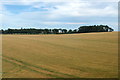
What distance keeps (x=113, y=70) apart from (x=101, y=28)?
92751 mm

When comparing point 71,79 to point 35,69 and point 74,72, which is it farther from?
point 35,69

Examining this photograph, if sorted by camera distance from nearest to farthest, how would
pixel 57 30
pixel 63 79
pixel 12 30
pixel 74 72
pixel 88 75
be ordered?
pixel 63 79 → pixel 88 75 → pixel 74 72 → pixel 57 30 → pixel 12 30

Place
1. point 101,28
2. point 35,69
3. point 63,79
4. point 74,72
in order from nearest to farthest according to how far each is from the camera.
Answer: point 63,79
point 74,72
point 35,69
point 101,28

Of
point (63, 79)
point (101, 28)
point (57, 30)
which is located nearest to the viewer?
point (63, 79)

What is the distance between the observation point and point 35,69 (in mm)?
10688

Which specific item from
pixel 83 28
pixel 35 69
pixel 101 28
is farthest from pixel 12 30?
pixel 35 69

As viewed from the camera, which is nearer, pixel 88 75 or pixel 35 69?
pixel 88 75

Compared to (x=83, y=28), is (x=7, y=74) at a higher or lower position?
lower

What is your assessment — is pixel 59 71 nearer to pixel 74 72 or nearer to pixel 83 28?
pixel 74 72

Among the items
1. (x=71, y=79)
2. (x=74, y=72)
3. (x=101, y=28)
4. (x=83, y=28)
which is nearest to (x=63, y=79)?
(x=71, y=79)

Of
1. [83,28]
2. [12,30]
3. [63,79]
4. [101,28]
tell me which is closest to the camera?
[63,79]

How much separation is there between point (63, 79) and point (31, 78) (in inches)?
76.8

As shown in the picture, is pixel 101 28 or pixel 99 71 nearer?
pixel 99 71

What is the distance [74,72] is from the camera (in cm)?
984
